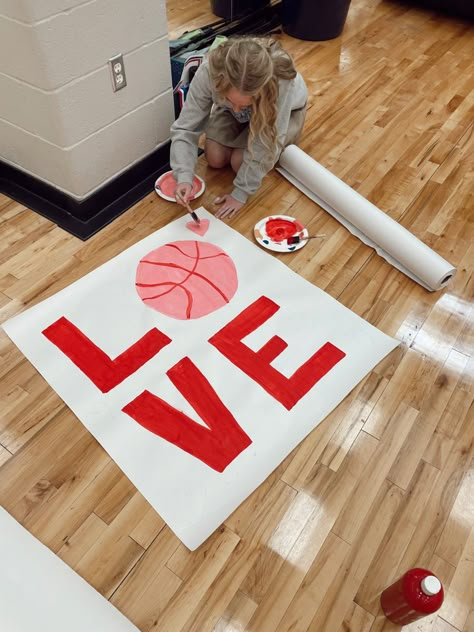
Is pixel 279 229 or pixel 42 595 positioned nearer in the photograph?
pixel 42 595

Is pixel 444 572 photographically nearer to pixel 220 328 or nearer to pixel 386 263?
pixel 220 328

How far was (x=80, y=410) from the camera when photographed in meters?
1.08

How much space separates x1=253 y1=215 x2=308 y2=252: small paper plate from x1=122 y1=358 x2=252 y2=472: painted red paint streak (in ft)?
1.72

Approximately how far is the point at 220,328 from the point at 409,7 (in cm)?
279

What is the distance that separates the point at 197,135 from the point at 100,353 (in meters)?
0.78

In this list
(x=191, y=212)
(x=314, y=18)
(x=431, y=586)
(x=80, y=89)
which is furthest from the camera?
(x=314, y=18)

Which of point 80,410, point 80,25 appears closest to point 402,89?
point 80,25

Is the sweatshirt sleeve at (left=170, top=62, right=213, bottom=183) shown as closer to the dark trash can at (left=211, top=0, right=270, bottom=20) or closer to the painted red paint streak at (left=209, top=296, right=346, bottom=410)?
the painted red paint streak at (left=209, top=296, right=346, bottom=410)

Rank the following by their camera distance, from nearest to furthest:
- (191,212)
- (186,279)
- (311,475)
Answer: (311,475)
(186,279)
(191,212)

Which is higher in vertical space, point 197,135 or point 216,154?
point 197,135

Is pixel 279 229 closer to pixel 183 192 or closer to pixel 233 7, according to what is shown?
pixel 183 192

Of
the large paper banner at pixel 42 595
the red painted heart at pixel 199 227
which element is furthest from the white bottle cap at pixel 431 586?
the red painted heart at pixel 199 227

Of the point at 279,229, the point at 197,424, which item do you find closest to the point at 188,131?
the point at 279,229

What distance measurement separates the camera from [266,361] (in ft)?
3.94
